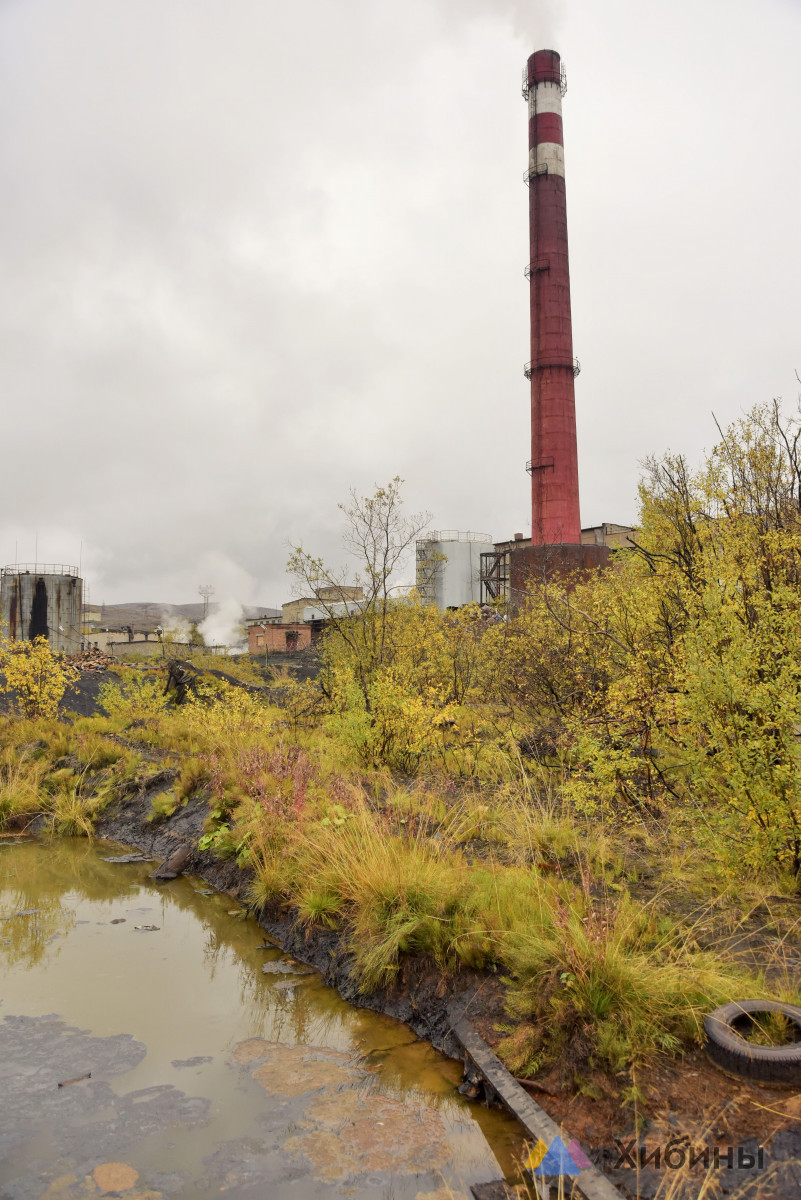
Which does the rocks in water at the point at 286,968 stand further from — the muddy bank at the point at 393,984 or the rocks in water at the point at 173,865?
the rocks in water at the point at 173,865

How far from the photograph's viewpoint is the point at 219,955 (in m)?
5.76

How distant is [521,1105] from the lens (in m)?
3.32

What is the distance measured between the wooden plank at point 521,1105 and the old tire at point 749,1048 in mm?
785

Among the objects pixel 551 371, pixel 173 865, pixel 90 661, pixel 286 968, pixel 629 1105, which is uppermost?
pixel 551 371

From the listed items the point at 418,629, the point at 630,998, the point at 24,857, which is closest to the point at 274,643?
the point at 418,629

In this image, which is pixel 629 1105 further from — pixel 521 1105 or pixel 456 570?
pixel 456 570

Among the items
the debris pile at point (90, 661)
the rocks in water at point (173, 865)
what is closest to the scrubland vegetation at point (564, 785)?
the rocks in water at point (173, 865)

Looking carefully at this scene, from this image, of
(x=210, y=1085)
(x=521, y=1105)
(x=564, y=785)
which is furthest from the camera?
(x=564, y=785)

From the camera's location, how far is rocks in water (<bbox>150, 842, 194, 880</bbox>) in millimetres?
7836

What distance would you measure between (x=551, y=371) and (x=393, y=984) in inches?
1022

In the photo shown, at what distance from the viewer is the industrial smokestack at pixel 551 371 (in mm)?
27266

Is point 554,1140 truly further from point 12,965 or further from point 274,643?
point 274,643

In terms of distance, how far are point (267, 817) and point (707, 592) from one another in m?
4.49

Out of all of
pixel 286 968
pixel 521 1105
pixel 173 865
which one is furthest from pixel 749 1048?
pixel 173 865
